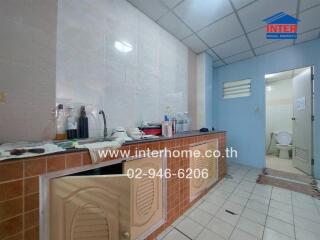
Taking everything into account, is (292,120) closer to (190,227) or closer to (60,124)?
(190,227)

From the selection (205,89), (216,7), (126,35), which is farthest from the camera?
(205,89)

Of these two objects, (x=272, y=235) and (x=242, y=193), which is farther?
(x=242, y=193)

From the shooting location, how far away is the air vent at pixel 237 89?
3340 millimetres

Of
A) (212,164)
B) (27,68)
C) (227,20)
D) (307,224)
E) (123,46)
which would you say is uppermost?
(227,20)

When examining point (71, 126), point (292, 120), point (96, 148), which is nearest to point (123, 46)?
point (71, 126)

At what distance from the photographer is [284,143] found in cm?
408

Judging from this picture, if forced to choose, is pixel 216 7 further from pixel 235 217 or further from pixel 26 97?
pixel 235 217

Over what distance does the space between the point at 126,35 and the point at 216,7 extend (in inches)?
47.4

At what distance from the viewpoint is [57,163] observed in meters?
0.70

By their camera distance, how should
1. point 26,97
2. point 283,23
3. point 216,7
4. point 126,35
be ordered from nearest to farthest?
point 26,97 < point 126,35 < point 216,7 < point 283,23

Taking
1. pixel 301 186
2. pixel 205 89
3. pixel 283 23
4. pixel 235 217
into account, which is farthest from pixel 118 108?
pixel 301 186

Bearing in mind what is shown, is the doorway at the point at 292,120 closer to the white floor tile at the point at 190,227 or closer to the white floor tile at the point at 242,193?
the white floor tile at the point at 242,193

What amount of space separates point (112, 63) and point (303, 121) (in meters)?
3.66

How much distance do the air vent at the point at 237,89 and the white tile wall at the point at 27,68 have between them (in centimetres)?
359
